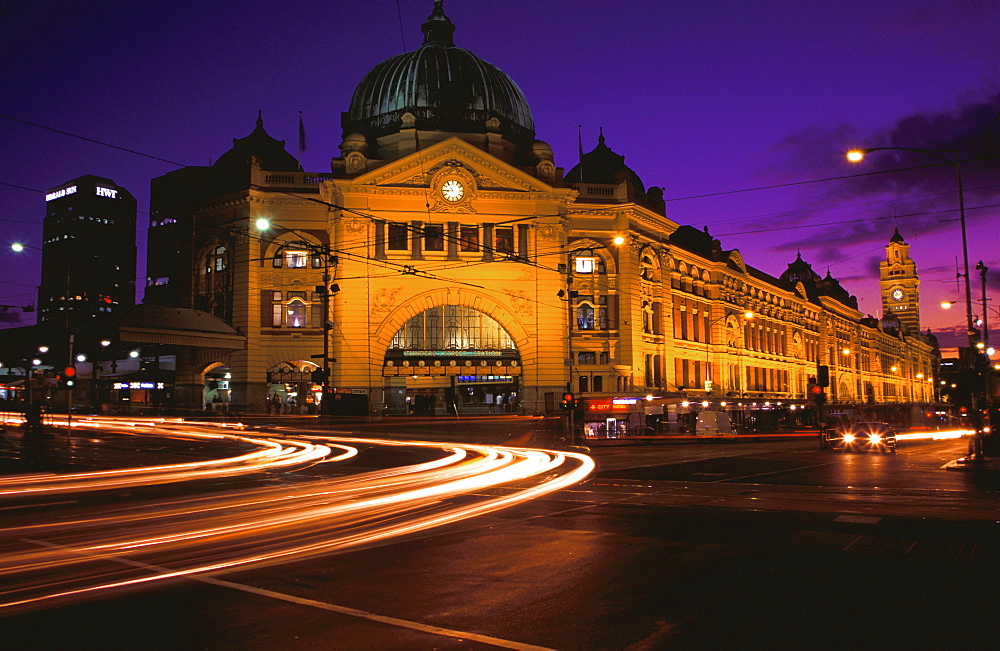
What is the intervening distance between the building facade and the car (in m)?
18.1

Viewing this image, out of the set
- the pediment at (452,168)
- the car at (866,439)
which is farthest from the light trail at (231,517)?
the pediment at (452,168)

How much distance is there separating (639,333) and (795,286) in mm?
44054

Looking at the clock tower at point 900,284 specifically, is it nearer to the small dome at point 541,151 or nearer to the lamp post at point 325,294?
the small dome at point 541,151

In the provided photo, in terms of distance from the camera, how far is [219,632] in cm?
678

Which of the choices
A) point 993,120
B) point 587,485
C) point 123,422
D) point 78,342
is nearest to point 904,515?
point 587,485

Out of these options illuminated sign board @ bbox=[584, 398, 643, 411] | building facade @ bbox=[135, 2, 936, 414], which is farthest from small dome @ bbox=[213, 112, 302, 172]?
illuminated sign board @ bbox=[584, 398, 643, 411]

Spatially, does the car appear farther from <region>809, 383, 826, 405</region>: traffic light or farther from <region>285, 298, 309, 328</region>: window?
<region>285, 298, 309, 328</region>: window

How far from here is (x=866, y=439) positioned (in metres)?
33.1

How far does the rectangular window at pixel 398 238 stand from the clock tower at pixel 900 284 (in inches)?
5926

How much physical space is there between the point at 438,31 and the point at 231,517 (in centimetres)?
6249

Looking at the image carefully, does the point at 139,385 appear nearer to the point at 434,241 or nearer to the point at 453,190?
the point at 434,241

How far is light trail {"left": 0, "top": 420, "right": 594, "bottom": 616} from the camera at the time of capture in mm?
8852

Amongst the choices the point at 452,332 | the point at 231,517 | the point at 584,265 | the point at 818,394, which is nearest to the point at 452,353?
the point at 452,332

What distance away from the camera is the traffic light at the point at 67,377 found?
34.0 m
